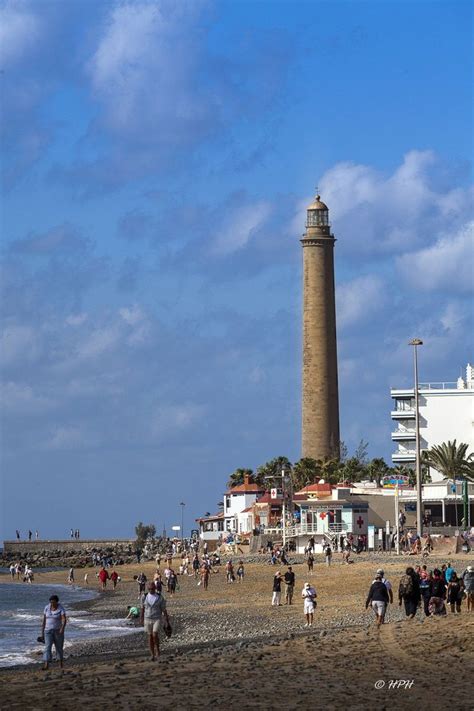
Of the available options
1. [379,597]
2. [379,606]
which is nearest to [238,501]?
[379,597]

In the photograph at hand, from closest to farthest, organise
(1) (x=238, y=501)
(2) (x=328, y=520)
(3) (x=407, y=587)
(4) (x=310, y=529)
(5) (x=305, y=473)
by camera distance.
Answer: (3) (x=407, y=587) → (2) (x=328, y=520) → (4) (x=310, y=529) → (5) (x=305, y=473) → (1) (x=238, y=501)

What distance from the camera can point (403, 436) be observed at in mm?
116562

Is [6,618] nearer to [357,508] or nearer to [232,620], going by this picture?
[232,620]

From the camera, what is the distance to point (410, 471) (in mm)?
105938

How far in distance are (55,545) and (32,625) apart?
374 ft

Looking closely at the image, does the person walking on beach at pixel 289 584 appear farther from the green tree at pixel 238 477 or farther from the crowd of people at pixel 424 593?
the green tree at pixel 238 477

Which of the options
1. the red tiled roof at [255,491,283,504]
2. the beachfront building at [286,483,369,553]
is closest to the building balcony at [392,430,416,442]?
the red tiled roof at [255,491,283,504]

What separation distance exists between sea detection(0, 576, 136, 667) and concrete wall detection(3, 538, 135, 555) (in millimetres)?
86220

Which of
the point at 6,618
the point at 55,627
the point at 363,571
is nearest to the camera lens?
the point at 55,627

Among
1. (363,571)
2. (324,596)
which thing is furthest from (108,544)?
(324,596)

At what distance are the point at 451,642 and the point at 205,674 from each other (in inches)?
205

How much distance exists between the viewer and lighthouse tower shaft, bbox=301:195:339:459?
11012 cm

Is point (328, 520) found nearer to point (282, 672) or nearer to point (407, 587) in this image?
point (407, 587)

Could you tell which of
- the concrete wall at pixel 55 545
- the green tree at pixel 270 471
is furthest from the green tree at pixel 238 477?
the concrete wall at pixel 55 545
